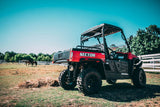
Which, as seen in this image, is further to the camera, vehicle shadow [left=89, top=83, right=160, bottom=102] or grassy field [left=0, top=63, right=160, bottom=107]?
vehicle shadow [left=89, top=83, right=160, bottom=102]

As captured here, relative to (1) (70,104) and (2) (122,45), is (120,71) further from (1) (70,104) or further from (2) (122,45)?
(1) (70,104)

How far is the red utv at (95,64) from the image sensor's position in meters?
3.89

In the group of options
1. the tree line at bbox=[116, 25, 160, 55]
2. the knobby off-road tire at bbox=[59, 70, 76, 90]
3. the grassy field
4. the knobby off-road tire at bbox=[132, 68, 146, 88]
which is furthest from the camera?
the tree line at bbox=[116, 25, 160, 55]

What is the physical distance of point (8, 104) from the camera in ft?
9.57

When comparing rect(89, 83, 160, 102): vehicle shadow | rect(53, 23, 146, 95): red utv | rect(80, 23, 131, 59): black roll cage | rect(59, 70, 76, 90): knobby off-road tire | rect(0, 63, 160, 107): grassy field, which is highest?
rect(80, 23, 131, 59): black roll cage

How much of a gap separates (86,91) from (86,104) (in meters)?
0.81

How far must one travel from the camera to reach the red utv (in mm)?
3893

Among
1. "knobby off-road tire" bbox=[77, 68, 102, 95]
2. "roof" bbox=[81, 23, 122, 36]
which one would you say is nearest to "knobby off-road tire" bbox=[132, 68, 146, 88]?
"roof" bbox=[81, 23, 122, 36]

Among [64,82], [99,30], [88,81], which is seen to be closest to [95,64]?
[88,81]

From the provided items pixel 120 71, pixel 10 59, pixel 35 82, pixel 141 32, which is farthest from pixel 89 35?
pixel 10 59

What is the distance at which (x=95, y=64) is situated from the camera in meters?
4.62

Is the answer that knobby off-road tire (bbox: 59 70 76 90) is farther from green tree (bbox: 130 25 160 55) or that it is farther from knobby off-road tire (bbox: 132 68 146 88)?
green tree (bbox: 130 25 160 55)

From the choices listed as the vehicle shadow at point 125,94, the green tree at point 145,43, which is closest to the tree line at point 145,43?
the green tree at point 145,43

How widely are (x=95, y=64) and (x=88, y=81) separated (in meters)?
0.88
